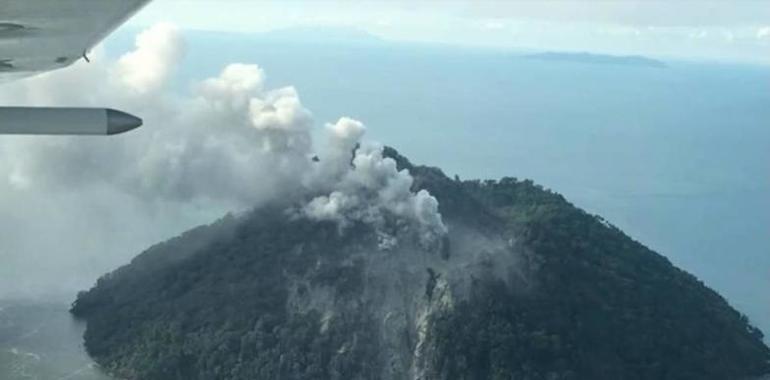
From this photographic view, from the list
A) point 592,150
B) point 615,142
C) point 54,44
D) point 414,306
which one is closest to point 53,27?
point 54,44

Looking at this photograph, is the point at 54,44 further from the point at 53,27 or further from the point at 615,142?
the point at 615,142

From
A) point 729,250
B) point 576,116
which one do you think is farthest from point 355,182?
point 576,116

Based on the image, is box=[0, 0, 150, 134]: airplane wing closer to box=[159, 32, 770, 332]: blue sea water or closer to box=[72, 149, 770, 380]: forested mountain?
box=[72, 149, 770, 380]: forested mountain

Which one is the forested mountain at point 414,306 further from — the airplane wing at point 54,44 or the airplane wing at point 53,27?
the airplane wing at point 53,27

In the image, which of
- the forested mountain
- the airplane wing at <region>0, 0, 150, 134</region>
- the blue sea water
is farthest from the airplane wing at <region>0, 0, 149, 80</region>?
the blue sea water

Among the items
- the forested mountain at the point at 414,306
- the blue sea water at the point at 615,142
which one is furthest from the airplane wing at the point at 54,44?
the blue sea water at the point at 615,142
